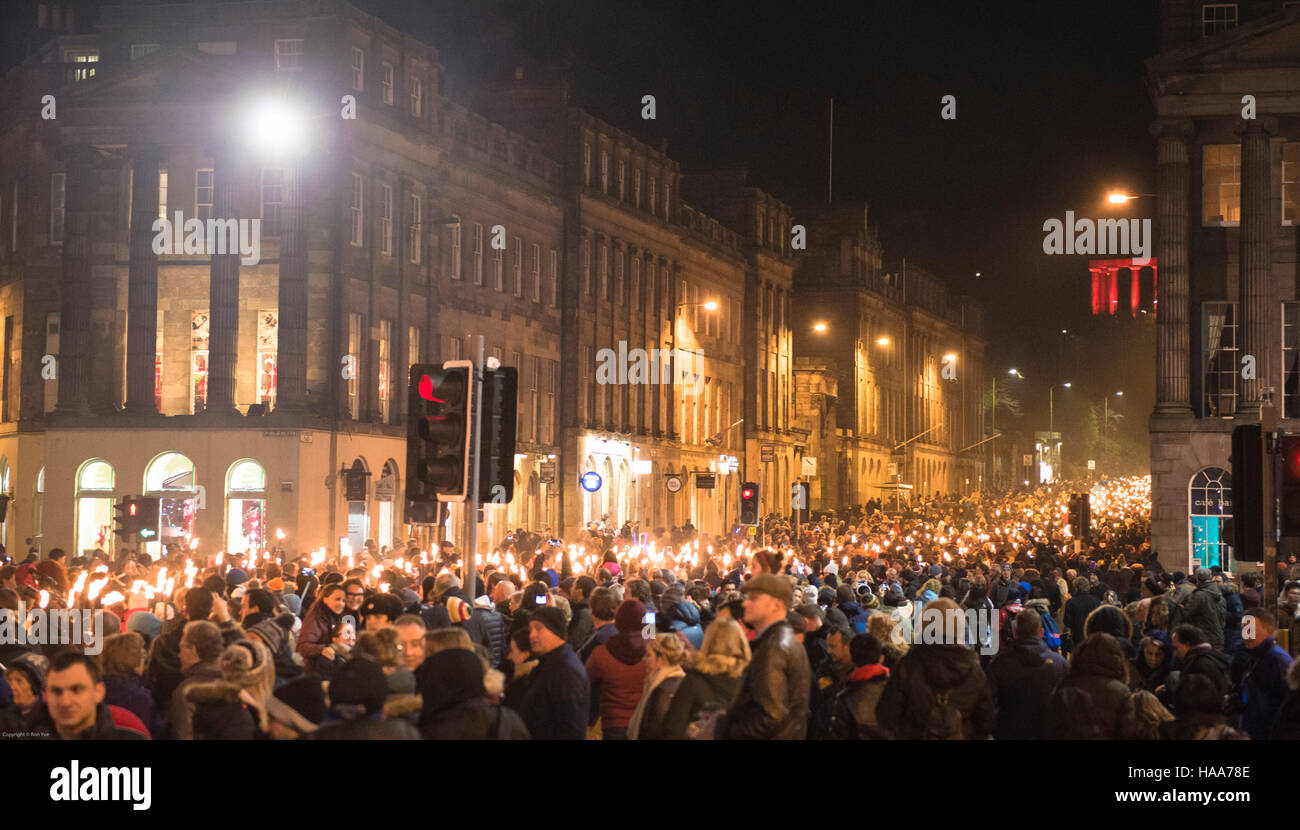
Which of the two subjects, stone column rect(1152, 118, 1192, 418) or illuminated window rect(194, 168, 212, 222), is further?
illuminated window rect(194, 168, 212, 222)

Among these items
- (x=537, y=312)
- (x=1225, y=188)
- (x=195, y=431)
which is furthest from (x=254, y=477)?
(x=1225, y=188)

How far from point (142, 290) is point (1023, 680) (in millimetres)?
41094

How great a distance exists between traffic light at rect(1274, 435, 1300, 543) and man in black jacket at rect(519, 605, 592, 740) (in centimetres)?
597

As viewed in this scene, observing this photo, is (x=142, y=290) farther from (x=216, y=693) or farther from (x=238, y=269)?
Result: (x=216, y=693)

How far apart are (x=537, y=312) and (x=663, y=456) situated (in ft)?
47.1

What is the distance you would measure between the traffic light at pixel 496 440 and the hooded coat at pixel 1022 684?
443 centimetres

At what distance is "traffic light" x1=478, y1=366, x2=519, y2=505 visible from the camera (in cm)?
1454

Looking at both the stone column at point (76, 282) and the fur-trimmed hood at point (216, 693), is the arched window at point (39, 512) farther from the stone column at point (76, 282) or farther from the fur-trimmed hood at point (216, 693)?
the fur-trimmed hood at point (216, 693)

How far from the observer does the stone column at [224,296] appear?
160ft

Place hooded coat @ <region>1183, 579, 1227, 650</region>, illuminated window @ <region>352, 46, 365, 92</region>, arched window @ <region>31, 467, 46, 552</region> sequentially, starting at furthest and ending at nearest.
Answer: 1. illuminated window @ <region>352, 46, 365, 92</region>
2. arched window @ <region>31, 467, 46, 552</region>
3. hooded coat @ <region>1183, 579, 1227, 650</region>

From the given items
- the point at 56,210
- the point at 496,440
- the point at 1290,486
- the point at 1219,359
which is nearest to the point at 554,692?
the point at 496,440

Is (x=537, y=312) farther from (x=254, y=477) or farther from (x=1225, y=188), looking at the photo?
(x=1225, y=188)

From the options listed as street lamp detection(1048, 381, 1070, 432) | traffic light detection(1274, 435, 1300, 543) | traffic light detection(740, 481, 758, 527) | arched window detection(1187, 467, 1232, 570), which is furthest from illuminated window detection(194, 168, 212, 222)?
street lamp detection(1048, 381, 1070, 432)

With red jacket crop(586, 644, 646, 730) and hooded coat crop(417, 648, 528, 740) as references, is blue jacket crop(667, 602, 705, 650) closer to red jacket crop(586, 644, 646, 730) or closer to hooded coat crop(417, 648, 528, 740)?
red jacket crop(586, 644, 646, 730)
